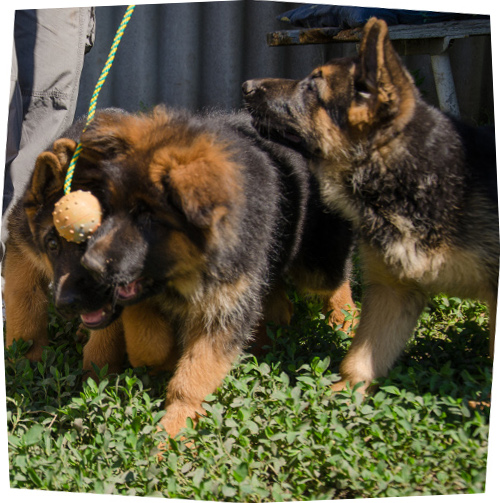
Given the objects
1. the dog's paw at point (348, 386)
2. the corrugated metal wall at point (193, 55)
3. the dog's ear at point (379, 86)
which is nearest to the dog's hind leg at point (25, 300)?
the dog's paw at point (348, 386)

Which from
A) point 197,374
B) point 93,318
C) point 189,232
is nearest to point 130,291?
point 93,318

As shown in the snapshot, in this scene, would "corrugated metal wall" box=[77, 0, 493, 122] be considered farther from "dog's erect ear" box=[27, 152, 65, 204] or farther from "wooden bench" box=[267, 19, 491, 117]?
"dog's erect ear" box=[27, 152, 65, 204]

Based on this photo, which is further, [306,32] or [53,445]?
[306,32]

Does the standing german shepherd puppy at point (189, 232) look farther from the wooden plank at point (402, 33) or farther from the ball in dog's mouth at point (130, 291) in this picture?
the wooden plank at point (402, 33)

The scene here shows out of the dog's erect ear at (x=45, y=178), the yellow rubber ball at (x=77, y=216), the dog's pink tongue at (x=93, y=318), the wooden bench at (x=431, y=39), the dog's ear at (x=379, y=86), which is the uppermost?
the wooden bench at (x=431, y=39)

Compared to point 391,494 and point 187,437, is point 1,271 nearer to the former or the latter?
point 187,437

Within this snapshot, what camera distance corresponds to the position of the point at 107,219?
316 centimetres

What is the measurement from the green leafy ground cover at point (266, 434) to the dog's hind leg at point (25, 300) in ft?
0.99

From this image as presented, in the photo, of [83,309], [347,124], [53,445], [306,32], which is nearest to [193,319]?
[83,309]

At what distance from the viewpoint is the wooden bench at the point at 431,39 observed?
4.65 meters

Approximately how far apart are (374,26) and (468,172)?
2.90 ft

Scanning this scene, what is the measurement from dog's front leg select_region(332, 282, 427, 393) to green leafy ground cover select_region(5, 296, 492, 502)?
12cm

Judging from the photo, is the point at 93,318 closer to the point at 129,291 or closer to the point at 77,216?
the point at 129,291

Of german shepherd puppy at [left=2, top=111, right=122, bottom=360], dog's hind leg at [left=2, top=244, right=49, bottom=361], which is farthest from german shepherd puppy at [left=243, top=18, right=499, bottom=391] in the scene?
dog's hind leg at [left=2, top=244, right=49, bottom=361]
